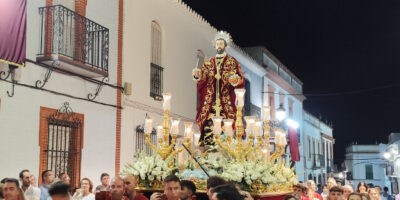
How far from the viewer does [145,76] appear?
13.0 metres

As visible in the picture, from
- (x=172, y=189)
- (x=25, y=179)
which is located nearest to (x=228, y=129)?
(x=172, y=189)

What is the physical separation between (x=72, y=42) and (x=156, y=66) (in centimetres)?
366

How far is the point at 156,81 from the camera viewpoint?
1363 cm

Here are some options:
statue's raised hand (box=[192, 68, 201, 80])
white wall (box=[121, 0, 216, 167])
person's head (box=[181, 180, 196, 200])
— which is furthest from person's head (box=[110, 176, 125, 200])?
white wall (box=[121, 0, 216, 167])

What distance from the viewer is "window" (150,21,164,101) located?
1344 cm

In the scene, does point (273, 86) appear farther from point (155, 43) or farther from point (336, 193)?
point (336, 193)

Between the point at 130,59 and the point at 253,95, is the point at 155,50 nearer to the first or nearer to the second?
the point at 130,59

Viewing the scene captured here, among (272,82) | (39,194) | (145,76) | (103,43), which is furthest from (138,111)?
(272,82)

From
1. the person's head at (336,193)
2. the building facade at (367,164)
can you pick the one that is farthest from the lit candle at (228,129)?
the building facade at (367,164)

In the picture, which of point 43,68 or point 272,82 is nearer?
point 43,68

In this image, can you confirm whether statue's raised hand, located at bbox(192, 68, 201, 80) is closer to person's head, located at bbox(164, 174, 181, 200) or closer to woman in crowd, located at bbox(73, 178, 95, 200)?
woman in crowd, located at bbox(73, 178, 95, 200)

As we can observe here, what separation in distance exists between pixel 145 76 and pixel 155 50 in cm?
127

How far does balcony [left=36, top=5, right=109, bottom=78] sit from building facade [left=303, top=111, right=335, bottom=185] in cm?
2167

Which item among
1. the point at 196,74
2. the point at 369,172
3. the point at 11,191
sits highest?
the point at 196,74
